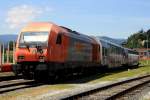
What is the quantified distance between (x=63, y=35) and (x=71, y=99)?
10134 millimetres

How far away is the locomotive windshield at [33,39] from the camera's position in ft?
77.9

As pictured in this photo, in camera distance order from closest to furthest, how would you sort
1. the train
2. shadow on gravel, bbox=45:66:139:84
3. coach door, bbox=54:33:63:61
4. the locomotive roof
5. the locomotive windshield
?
the train < the locomotive windshield < coach door, bbox=54:33:63:61 < the locomotive roof < shadow on gravel, bbox=45:66:139:84

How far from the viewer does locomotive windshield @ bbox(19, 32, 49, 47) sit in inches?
935

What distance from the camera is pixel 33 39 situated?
24062 mm

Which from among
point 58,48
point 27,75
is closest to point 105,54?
point 58,48

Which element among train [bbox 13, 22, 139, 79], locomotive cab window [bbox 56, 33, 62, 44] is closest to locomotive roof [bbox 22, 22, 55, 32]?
train [bbox 13, 22, 139, 79]

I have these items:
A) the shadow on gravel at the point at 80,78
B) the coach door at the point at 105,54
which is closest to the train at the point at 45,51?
Result: the shadow on gravel at the point at 80,78

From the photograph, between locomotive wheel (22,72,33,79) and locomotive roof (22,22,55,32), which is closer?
locomotive wheel (22,72,33,79)

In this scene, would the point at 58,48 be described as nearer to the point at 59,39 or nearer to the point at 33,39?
the point at 59,39

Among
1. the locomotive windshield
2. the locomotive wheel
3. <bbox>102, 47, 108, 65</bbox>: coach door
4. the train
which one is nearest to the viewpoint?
the train

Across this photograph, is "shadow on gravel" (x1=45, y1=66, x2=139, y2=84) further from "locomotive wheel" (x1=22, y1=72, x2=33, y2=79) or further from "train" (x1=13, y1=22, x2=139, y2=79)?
→ "locomotive wheel" (x1=22, y1=72, x2=33, y2=79)

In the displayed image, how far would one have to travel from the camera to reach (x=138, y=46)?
198 m

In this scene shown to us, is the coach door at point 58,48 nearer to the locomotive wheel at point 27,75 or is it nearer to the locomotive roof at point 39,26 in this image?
the locomotive roof at point 39,26

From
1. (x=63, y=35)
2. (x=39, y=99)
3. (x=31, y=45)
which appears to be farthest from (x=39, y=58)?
(x=39, y=99)
